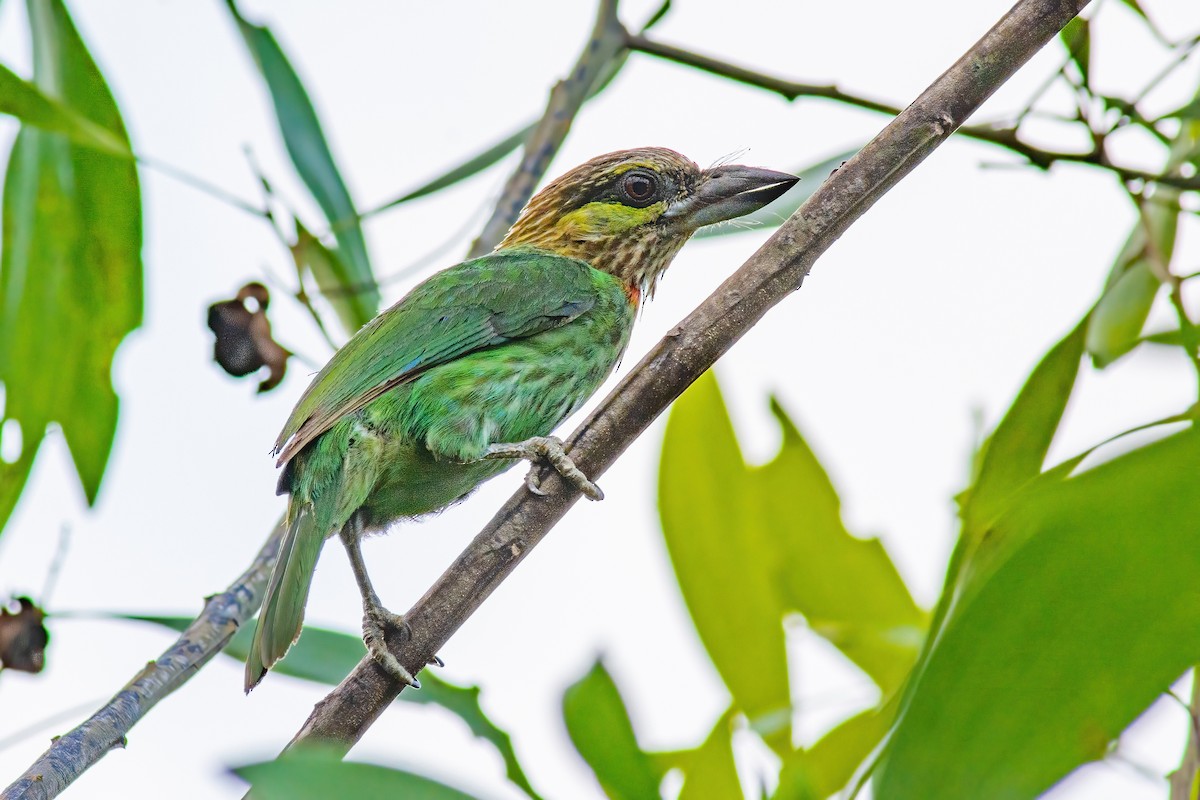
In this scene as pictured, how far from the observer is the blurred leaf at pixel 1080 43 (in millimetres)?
2598

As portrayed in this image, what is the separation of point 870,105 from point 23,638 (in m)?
2.10

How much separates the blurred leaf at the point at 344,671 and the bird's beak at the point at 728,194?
147 centimetres

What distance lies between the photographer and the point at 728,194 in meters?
3.49

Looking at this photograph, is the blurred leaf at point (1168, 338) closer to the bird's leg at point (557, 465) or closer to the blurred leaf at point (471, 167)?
the bird's leg at point (557, 465)

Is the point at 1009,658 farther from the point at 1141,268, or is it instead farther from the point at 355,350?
the point at 355,350

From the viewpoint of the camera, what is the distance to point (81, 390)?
298 centimetres

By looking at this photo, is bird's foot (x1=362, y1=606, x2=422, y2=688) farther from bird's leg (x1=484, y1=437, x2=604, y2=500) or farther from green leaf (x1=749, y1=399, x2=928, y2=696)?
green leaf (x1=749, y1=399, x2=928, y2=696)

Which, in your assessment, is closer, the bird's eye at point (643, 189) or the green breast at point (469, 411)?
the green breast at point (469, 411)

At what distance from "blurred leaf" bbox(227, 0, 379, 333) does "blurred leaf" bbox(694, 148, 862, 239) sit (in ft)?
3.14

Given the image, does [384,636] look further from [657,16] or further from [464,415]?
[657,16]

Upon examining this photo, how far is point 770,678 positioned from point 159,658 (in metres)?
1.19

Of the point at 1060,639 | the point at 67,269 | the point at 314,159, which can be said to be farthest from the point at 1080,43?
the point at 67,269

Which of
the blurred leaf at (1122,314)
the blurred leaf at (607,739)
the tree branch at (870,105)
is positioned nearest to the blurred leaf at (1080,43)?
the tree branch at (870,105)

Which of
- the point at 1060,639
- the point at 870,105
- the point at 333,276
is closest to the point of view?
the point at 1060,639
